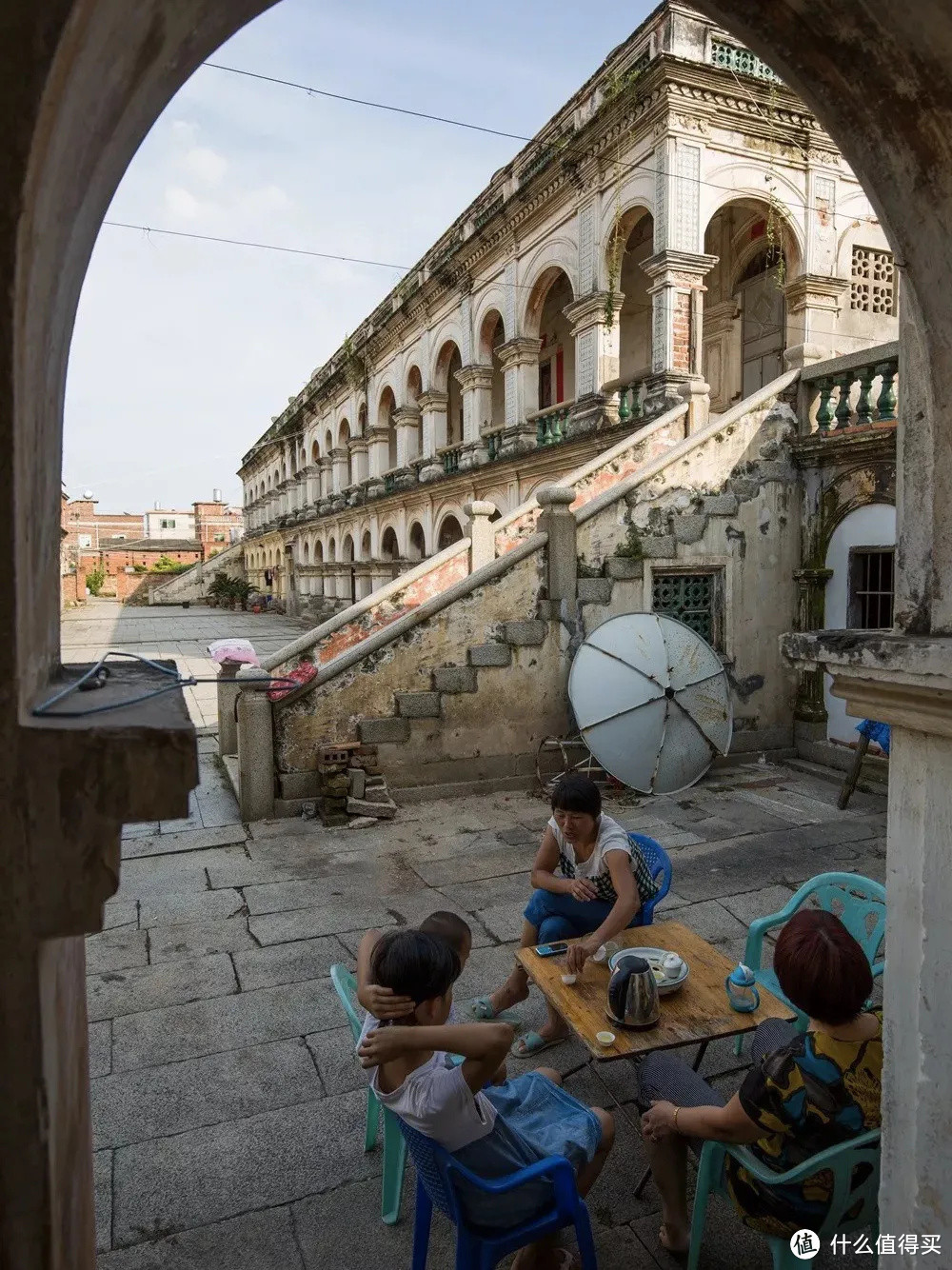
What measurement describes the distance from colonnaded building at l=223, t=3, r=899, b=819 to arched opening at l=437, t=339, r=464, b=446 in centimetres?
11

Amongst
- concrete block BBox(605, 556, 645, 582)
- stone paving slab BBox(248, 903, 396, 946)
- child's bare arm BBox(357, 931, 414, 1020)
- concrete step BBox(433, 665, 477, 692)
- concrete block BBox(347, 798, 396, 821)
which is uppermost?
concrete block BBox(605, 556, 645, 582)

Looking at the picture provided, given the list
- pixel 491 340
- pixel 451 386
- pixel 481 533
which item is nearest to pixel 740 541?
pixel 481 533

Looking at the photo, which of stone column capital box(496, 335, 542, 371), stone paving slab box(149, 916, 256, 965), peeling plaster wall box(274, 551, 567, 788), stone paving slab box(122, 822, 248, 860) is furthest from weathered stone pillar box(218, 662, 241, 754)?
stone column capital box(496, 335, 542, 371)

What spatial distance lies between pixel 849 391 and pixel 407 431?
52.0 feet

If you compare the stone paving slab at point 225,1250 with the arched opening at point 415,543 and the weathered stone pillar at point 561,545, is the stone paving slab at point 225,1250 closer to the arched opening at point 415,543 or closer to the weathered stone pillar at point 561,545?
the weathered stone pillar at point 561,545

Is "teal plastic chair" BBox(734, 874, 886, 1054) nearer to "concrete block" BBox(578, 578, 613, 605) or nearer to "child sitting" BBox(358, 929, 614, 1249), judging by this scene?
"child sitting" BBox(358, 929, 614, 1249)

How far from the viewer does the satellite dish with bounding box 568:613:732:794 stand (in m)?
8.27

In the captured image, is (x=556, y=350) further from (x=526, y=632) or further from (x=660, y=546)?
(x=526, y=632)

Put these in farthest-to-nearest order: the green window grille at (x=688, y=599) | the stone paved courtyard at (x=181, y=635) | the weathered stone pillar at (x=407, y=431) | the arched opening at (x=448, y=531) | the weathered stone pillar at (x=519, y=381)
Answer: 1. the weathered stone pillar at (x=407, y=431)
2. the arched opening at (x=448, y=531)
3. the weathered stone pillar at (x=519, y=381)
4. the stone paved courtyard at (x=181, y=635)
5. the green window grille at (x=688, y=599)

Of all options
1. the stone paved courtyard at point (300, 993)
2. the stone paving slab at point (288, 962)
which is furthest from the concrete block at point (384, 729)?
the stone paving slab at point (288, 962)

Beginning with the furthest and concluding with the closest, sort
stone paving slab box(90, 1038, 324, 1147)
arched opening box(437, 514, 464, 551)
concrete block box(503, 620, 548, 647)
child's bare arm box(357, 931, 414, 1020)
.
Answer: arched opening box(437, 514, 464, 551), concrete block box(503, 620, 548, 647), stone paving slab box(90, 1038, 324, 1147), child's bare arm box(357, 931, 414, 1020)

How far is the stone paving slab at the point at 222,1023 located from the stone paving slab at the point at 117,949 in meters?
0.69

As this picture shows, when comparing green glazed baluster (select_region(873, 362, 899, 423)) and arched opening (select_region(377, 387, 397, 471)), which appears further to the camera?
arched opening (select_region(377, 387, 397, 471))

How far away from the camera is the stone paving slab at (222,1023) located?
414 centimetres
